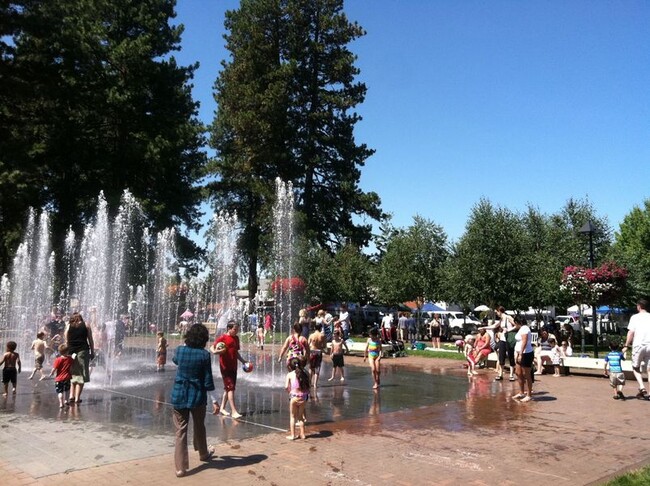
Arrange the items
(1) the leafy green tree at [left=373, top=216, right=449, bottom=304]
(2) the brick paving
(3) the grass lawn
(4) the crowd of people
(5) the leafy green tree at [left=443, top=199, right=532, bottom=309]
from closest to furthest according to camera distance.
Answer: (3) the grass lawn
(2) the brick paving
(4) the crowd of people
(5) the leafy green tree at [left=443, top=199, right=532, bottom=309]
(1) the leafy green tree at [left=373, top=216, right=449, bottom=304]

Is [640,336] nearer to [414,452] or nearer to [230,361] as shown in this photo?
[414,452]

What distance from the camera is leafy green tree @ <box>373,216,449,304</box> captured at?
A: 3547cm

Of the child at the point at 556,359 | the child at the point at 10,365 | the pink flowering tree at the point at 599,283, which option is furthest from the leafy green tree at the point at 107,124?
the child at the point at 556,359

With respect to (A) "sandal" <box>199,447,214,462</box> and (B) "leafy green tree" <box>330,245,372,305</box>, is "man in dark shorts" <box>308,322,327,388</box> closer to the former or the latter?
(A) "sandal" <box>199,447,214,462</box>

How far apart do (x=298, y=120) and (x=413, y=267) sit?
14084 mm

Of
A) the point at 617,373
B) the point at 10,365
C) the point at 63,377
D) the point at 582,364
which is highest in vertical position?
the point at 10,365

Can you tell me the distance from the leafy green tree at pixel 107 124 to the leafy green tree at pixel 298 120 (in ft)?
12.0

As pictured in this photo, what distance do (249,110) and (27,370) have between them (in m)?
26.4

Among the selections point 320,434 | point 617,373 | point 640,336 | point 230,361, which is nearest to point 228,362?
point 230,361

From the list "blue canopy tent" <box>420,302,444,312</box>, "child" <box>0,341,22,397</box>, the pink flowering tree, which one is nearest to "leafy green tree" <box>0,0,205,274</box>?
"blue canopy tent" <box>420,302,444,312</box>

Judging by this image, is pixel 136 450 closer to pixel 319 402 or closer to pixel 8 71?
pixel 319 402

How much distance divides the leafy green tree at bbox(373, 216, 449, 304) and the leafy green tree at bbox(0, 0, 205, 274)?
14.6 metres

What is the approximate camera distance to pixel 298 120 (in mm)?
41250

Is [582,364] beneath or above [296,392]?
beneath
